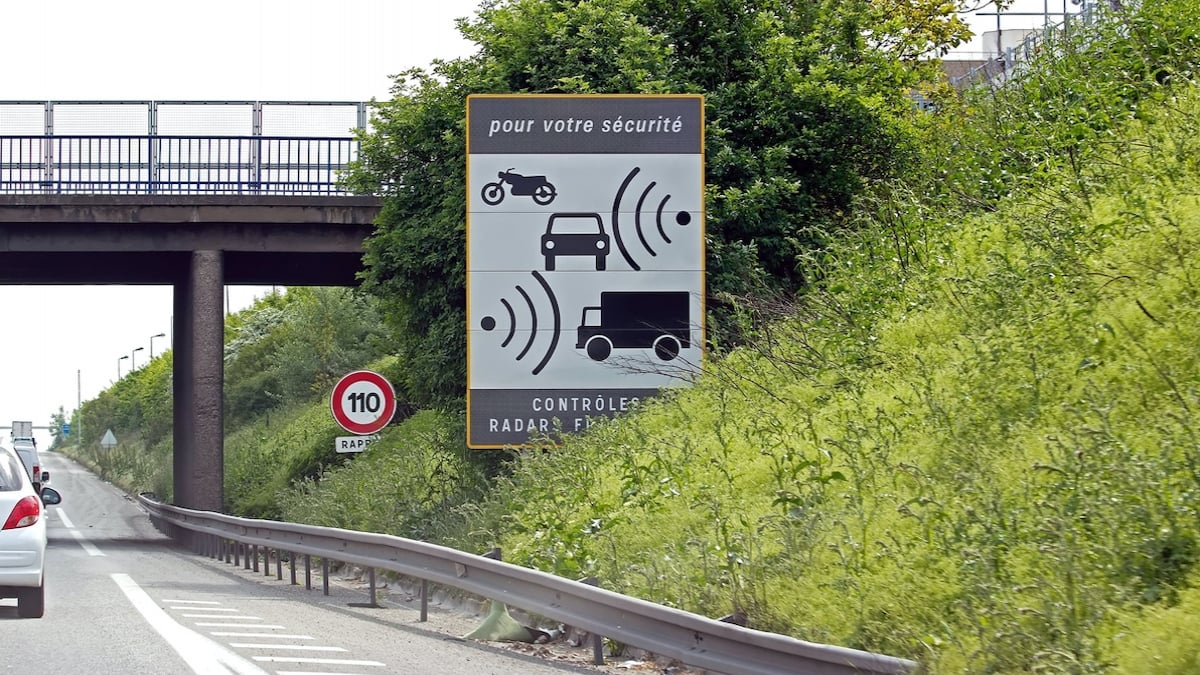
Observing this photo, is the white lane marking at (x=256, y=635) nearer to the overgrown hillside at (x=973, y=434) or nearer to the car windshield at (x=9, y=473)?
the overgrown hillside at (x=973, y=434)

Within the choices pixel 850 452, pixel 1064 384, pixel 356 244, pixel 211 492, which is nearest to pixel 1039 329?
pixel 1064 384

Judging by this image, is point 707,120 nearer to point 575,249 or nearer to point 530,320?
point 575,249

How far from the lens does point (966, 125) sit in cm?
1919

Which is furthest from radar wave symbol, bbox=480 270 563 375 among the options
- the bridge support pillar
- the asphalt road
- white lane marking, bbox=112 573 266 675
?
the bridge support pillar

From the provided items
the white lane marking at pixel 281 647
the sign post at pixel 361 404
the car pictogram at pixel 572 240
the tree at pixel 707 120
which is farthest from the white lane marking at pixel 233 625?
the sign post at pixel 361 404

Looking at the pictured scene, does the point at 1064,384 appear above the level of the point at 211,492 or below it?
above

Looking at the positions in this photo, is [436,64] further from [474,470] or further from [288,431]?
[288,431]

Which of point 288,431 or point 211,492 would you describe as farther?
point 288,431

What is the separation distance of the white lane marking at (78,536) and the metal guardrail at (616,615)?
1263cm

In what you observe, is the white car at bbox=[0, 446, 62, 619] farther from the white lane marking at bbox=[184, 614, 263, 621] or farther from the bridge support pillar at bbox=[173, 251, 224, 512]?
the bridge support pillar at bbox=[173, 251, 224, 512]

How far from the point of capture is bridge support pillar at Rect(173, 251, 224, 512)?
30812 millimetres

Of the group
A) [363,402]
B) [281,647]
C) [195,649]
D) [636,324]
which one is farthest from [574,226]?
[195,649]

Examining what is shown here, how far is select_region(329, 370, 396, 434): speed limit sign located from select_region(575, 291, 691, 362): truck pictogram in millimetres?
4797

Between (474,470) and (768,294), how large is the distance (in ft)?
14.6
